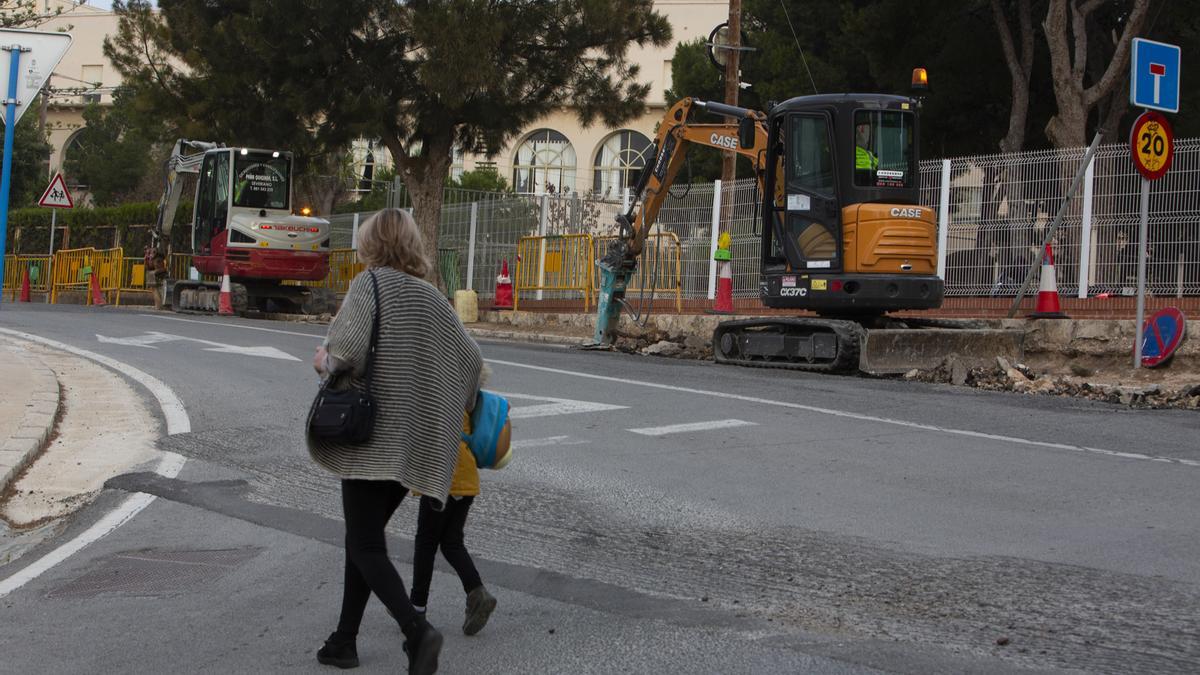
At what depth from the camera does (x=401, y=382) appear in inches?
185

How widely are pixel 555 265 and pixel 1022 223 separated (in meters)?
9.83

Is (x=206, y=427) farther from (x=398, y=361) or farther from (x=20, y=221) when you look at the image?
(x=20, y=221)

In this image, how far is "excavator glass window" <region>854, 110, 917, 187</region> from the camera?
15.4 m

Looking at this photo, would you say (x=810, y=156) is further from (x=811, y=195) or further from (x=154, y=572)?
(x=154, y=572)

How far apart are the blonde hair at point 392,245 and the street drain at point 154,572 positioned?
2.00 meters

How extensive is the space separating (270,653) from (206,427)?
588 centimetres

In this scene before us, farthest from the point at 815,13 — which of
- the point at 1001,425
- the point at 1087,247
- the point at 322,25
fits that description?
the point at 1001,425

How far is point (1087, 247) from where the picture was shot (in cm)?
1791

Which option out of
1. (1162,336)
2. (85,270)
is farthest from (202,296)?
(1162,336)

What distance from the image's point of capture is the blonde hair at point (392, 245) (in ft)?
15.8

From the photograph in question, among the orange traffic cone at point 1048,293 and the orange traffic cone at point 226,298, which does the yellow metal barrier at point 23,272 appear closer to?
the orange traffic cone at point 226,298

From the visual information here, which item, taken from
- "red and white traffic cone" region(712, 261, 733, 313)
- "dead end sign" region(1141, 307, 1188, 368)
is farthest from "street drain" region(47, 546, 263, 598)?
"red and white traffic cone" region(712, 261, 733, 313)

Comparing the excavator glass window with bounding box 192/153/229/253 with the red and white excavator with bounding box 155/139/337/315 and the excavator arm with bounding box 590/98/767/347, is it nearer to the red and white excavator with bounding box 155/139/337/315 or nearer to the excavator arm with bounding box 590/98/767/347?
the red and white excavator with bounding box 155/139/337/315

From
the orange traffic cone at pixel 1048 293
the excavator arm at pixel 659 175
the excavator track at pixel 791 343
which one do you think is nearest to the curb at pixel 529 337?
the excavator arm at pixel 659 175
